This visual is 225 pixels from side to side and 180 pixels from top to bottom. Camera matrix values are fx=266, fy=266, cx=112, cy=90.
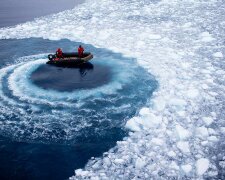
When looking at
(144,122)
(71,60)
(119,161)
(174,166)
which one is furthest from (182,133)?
(71,60)

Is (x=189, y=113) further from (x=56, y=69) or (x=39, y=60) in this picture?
(x=39, y=60)

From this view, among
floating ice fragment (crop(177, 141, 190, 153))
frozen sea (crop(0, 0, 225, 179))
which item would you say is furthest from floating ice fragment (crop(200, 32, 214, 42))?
floating ice fragment (crop(177, 141, 190, 153))

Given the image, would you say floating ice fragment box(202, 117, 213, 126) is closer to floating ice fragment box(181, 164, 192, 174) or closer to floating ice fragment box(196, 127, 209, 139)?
floating ice fragment box(196, 127, 209, 139)

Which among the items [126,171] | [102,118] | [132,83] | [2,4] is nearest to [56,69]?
[132,83]

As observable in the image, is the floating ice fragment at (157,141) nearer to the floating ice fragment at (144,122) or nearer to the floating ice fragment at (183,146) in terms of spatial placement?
the floating ice fragment at (183,146)

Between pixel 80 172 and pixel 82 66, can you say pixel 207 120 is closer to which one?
pixel 80 172

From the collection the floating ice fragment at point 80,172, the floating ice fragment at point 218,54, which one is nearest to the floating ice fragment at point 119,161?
the floating ice fragment at point 80,172

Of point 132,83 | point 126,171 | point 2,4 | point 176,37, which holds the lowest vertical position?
point 126,171
